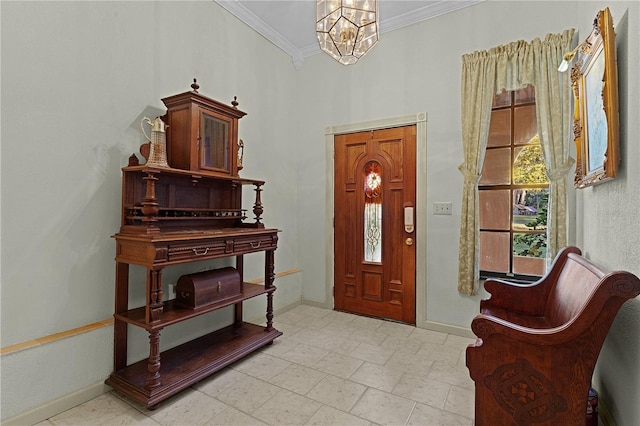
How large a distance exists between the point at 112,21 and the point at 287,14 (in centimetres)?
173

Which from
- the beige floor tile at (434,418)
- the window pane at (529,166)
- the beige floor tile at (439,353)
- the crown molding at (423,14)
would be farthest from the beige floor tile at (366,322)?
the crown molding at (423,14)

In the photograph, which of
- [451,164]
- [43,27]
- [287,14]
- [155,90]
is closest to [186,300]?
[155,90]

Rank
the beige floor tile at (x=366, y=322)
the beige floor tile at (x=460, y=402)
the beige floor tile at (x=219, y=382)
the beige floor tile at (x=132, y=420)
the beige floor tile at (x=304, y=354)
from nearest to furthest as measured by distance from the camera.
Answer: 1. the beige floor tile at (x=132, y=420)
2. the beige floor tile at (x=460, y=402)
3. the beige floor tile at (x=219, y=382)
4. the beige floor tile at (x=304, y=354)
5. the beige floor tile at (x=366, y=322)

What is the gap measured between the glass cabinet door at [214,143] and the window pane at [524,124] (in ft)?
8.70

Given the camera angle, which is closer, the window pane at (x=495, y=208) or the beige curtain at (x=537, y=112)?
the beige curtain at (x=537, y=112)

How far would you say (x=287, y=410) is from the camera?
6.25ft

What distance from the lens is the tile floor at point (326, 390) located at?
1.83m

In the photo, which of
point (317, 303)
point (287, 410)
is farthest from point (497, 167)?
point (287, 410)

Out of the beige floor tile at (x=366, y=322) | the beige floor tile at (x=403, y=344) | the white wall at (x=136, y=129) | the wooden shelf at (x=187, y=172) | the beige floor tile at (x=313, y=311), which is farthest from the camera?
the beige floor tile at (x=313, y=311)

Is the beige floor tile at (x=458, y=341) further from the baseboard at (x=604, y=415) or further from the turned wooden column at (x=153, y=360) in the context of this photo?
the turned wooden column at (x=153, y=360)

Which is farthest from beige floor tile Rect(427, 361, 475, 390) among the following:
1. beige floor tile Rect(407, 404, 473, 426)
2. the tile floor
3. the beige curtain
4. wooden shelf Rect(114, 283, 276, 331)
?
wooden shelf Rect(114, 283, 276, 331)

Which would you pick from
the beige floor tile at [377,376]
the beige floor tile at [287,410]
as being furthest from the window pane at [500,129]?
the beige floor tile at [287,410]

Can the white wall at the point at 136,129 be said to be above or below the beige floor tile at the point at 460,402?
above

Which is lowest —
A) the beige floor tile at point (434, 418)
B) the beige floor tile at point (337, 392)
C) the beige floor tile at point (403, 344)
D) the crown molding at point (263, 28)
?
the beige floor tile at point (337, 392)
